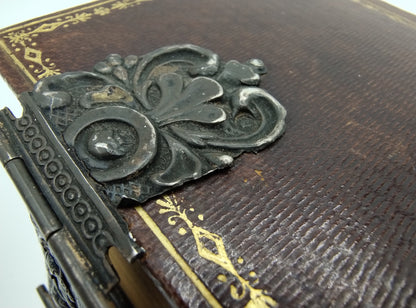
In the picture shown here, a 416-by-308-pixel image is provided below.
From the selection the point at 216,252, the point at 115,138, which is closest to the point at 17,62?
the point at 115,138

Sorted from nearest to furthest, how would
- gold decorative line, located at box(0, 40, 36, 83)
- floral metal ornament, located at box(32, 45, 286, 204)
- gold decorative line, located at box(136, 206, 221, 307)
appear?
gold decorative line, located at box(136, 206, 221, 307), floral metal ornament, located at box(32, 45, 286, 204), gold decorative line, located at box(0, 40, 36, 83)

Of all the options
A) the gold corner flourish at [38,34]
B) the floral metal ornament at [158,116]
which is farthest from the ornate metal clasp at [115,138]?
the gold corner flourish at [38,34]

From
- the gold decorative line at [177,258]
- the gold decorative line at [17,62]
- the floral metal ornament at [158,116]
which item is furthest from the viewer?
the gold decorative line at [17,62]

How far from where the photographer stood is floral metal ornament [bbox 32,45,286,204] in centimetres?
73

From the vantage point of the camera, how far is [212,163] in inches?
30.2

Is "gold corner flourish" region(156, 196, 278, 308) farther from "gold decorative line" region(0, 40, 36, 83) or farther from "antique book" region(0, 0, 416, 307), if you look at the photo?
"gold decorative line" region(0, 40, 36, 83)

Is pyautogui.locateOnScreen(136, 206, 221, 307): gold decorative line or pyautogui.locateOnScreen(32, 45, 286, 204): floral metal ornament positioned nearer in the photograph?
pyautogui.locateOnScreen(136, 206, 221, 307): gold decorative line

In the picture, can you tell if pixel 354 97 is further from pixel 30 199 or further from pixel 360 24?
pixel 30 199

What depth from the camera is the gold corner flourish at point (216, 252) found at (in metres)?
0.59

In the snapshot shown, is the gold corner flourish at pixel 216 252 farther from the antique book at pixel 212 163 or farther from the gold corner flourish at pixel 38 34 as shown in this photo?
the gold corner flourish at pixel 38 34

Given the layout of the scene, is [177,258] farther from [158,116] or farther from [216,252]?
[158,116]

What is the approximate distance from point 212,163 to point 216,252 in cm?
20

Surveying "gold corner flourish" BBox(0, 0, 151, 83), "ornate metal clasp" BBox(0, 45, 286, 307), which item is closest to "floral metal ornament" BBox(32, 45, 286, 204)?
"ornate metal clasp" BBox(0, 45, 286, 307)

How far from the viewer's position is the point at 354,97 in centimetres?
98
